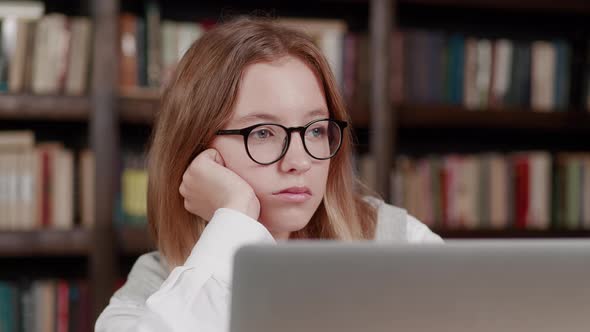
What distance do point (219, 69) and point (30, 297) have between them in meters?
1.30

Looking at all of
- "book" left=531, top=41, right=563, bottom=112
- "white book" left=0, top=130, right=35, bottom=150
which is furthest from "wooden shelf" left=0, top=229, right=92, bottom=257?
"book" left=531, top=41, right=563, bottom=112

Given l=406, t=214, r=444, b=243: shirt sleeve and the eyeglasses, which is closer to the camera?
the eyeglasses

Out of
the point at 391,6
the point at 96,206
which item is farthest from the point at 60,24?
the point at 391,6

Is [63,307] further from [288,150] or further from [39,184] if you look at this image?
[288,150]

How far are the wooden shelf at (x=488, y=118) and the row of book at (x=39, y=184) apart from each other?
108 cm

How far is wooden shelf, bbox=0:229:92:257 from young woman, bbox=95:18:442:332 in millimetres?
897

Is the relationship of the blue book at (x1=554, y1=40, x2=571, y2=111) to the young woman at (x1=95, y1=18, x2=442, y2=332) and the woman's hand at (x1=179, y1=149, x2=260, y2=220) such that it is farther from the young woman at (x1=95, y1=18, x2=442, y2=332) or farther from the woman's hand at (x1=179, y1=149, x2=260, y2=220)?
the woman's hand at (x1=179, y1=149, x2=260, y2=220)

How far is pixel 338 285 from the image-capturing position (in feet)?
1.53

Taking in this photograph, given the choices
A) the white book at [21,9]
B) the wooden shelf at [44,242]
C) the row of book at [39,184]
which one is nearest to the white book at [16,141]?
the row of book at [39,184]

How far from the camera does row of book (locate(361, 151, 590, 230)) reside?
225cm

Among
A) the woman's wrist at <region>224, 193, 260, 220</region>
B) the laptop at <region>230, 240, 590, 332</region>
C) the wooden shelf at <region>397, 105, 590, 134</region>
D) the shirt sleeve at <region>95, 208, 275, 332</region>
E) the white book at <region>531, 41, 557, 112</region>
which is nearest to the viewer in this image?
the laptop at <region>230, 240, 590, 332</region>

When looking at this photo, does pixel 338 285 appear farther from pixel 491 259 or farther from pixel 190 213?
pixel 190 213

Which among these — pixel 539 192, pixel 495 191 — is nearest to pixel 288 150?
pixel 495 191

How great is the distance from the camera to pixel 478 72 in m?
2.27
